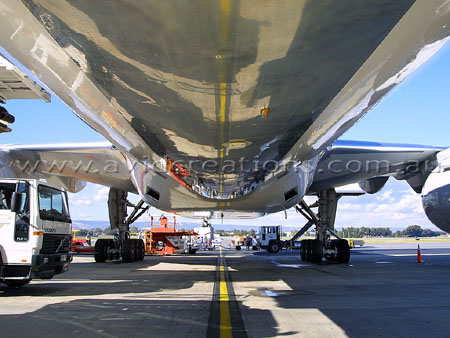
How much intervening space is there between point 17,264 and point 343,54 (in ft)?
19.9

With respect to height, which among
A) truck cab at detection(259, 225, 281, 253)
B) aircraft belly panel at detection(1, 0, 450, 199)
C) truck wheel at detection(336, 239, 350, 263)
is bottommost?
truck wheel at detection(336, 239, 350, 263)

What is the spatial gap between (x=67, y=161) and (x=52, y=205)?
5156 mm

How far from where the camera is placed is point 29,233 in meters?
7.02

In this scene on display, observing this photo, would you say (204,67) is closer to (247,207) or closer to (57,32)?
(57,32)

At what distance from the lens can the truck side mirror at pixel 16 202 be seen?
6.96 m

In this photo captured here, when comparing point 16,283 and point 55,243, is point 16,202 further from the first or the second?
point 16,283

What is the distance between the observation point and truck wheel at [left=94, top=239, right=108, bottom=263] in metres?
15.1

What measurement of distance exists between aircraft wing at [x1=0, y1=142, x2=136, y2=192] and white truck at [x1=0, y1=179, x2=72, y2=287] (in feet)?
12.7

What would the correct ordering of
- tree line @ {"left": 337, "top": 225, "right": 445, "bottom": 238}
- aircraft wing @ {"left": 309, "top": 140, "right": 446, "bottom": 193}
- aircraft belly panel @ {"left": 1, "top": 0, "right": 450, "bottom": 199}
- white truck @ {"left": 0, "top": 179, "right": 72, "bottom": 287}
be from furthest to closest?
tree line @ {"left": 337, "top": 225, "right": 445, "bottom": 238}
aircraft wing @ {"left": 309, "top": 140, "right": 446, "bottom": 193}
white truck @ {"left": 0, "top": 179, "right": 72, "bottom": 287}
aircraft belly panel @ {"left": 1, "top": 0, "right": 450, "bottom": 199}

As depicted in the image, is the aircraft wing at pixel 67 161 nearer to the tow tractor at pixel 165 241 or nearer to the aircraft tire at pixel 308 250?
the aircraft tire at pixel 308 250

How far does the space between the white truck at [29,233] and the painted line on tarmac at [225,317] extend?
119 inches

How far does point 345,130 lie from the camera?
6391mm

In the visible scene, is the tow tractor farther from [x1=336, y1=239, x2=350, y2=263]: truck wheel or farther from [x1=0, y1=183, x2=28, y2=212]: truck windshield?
[x1=0, y1=183, x2=28, y2=212]: truck windshield

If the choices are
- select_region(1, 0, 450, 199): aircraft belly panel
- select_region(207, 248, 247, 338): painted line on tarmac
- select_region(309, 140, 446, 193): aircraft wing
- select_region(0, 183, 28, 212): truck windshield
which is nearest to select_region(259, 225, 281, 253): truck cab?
select_region(309, 140, 446, 193): aircraft wing
